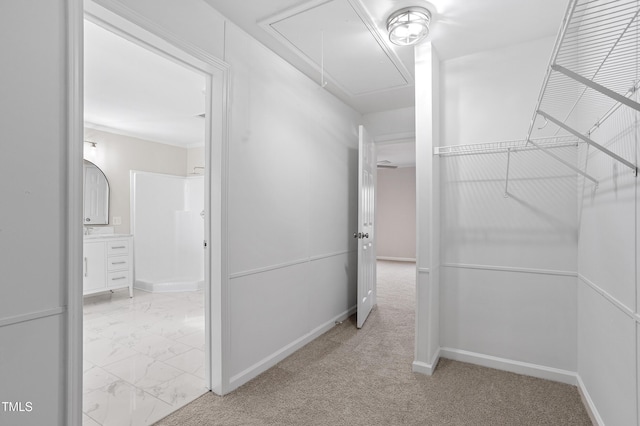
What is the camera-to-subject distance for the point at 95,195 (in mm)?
4680

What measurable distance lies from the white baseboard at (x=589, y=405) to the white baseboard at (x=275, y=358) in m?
1.98

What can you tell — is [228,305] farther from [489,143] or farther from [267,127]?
[489,143]

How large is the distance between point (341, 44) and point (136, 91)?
90.7 inches

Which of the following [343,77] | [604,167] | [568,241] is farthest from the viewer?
[343,77]

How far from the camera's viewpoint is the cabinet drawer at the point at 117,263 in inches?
169

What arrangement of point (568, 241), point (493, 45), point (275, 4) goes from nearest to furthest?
point (275, 4), point (568, 241), point (493, 45)

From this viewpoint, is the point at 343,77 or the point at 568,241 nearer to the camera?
the point at 568,241

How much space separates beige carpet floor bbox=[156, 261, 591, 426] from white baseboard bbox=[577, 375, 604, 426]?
0.03m

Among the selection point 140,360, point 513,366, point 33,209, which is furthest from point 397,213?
point 33,209

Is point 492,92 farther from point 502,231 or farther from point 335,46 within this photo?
point 335,46

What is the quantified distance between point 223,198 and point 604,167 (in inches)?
85.1

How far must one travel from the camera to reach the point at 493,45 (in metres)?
2.43

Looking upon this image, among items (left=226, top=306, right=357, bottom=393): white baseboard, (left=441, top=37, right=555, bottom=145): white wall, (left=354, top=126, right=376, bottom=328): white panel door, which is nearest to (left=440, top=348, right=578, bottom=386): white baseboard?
(left=354, top=126, right=376, bottom=328): white panel door

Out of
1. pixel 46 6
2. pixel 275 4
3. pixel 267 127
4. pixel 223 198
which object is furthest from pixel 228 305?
pixel 275 4
